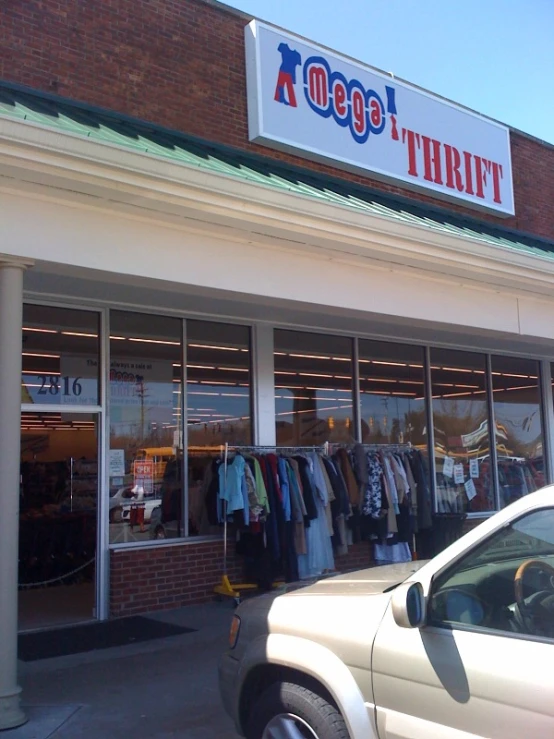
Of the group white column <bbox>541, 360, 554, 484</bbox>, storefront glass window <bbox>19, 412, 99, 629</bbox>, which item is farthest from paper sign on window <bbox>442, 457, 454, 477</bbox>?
storefront glass window <bbox>19, 412, 99, 629</bbox>

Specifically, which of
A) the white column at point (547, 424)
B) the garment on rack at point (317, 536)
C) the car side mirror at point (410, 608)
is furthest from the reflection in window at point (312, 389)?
the car side mirror at point (410, 608)

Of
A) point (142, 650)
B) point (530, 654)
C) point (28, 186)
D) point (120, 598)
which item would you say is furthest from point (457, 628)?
point (120, 598)

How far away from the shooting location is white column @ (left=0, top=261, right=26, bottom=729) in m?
5.83

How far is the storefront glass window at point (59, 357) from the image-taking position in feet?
29.4

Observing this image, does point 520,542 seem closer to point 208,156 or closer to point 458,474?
point 208,156

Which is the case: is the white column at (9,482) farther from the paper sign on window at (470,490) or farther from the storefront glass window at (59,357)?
the paper sign on window at (470,490)

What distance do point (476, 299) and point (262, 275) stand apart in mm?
3250

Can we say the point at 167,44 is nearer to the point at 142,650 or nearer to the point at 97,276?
the point at 97,276

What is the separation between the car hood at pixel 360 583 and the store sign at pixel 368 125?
22.7ft

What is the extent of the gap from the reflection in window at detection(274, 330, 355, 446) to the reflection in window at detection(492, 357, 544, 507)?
3517 millimetres

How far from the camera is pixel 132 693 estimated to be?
258 inches

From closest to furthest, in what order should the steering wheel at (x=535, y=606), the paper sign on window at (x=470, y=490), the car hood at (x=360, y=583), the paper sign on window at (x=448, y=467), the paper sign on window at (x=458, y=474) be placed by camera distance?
the steering wheel at (x=535, y=606) → the car hood at (x=360, y=583) → the paper sign on window at (x=448, y=467) → the paper sign on window at (x=458, y=474) → the paper sign on window at (x=470, y=490)

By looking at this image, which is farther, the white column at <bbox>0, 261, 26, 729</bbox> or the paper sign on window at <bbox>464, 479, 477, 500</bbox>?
the paper sign on window at <bbox>464, 479, 477, 500</bbox>

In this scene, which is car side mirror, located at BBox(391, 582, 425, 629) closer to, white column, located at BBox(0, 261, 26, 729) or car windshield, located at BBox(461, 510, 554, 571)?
car windshield, located at BBox(461, 510, 554, 571)
